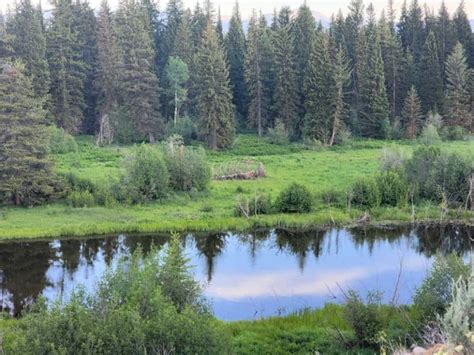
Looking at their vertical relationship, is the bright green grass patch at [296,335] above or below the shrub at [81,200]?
below

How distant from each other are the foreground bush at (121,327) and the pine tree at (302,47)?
47.5m

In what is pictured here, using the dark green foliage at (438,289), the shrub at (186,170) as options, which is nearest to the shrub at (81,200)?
the shrub at (186,170)

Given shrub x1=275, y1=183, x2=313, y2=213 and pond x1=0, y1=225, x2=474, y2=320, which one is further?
shrub x1=275, y1=183, x2=313, y2=213

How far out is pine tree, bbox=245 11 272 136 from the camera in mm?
59875

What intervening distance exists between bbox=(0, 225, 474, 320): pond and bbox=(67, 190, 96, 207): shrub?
4.69m

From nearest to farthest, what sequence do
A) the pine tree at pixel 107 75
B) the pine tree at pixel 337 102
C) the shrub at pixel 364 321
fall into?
the shrub at pixel 364 321, the pine tree at pixel 337 102, the pine tree at pixel 107 75

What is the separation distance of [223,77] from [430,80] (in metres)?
22.8

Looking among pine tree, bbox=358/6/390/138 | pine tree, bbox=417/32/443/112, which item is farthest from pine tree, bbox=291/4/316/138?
pine tree, bbox=417/32/443/112

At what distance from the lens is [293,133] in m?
58.5

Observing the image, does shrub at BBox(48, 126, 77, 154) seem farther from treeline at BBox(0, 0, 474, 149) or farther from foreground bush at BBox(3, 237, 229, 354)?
foreground bush at BBox(3, 237, 229, 354)

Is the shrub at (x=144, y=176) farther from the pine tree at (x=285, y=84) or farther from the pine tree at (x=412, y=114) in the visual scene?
the pine tree at (x=412, y=114)

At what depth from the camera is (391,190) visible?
32.1 meters

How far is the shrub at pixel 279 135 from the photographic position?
5588 cm

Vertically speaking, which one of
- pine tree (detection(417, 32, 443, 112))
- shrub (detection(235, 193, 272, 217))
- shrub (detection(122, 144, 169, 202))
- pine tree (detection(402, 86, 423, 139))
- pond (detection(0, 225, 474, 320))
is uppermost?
pine tree (detection(417, 32, 443, 112))
